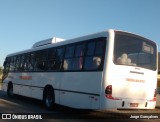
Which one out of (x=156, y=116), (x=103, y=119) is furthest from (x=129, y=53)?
(x=156, y=116)

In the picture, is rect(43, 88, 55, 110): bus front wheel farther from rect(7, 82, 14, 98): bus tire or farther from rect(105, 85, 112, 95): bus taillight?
rect(7, 82, 14, 98): bus tire

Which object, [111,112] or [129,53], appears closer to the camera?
[129,53]

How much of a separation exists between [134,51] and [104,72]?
155 centimetres

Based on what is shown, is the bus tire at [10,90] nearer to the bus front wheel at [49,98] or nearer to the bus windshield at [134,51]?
the bus front wheel at [49,98]

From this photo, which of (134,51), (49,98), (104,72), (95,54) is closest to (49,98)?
(49,98)

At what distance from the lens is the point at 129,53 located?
11109mm

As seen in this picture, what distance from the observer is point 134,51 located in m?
11.3

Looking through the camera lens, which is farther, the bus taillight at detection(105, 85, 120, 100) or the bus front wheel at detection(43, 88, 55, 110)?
the bus front wheel at detection(43, 88, 55, 110)

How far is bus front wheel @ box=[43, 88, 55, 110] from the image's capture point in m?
13.9

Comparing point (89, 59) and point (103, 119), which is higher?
point (89, 59)

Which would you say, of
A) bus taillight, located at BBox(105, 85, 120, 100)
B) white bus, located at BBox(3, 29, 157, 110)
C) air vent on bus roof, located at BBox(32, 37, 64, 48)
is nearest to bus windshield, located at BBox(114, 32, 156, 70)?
white bus, located at BBox(3, 29, 157, 110)

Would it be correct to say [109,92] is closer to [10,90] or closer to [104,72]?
[104,72]

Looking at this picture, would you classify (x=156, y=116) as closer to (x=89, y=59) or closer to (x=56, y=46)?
(x=89, y=59)

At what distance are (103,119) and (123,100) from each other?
4.54 ft
